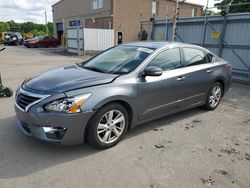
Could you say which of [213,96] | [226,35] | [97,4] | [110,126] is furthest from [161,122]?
[97,4]

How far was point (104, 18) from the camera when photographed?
23.8m

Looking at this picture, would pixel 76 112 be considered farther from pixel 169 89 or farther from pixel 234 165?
pixel 234 165

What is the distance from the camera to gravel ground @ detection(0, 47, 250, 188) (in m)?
2.65

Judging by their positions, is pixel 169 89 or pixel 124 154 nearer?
pixel 124 154

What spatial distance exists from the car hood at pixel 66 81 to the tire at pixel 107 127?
42 centimetres

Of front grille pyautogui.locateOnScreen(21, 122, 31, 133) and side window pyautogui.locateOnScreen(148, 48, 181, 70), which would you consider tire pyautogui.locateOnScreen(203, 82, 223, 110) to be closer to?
side window pyautogui.locateOnScreen(148, 48, 181, 70)

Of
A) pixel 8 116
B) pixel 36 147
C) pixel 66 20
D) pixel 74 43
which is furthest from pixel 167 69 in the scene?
pixel 66 20

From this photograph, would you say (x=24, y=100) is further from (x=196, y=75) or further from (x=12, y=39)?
(x=12, y=39)

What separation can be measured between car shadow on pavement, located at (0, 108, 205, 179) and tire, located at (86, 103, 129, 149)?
204 mm

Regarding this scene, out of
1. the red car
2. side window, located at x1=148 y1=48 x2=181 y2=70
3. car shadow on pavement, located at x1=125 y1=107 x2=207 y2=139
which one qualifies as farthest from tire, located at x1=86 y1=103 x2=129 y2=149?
the red car

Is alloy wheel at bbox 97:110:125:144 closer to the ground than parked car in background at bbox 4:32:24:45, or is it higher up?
closer to the ground

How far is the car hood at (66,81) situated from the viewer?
3.03 meters

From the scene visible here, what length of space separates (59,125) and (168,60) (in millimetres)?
2294

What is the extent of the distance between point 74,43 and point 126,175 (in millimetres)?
17379
